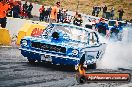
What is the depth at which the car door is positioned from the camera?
1168 centimetres

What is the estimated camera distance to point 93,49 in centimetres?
1209

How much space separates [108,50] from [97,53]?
3888 mm

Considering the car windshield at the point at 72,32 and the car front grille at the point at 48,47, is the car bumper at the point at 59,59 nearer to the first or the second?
the car front grille at the point at 48,47

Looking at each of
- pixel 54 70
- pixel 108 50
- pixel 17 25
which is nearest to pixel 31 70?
pixel 54 70

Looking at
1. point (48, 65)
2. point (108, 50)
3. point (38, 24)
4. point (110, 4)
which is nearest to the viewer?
point (48, 65)

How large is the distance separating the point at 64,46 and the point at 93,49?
1.45 m

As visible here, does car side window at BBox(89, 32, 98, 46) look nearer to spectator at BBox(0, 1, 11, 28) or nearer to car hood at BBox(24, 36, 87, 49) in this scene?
car hood at BBox(24, 36, 87, 49)

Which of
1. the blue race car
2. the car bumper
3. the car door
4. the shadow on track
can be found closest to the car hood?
the blue race car

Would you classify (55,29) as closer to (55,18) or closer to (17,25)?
(17,25)

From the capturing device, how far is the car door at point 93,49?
38.3 ft

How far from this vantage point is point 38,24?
19797mm

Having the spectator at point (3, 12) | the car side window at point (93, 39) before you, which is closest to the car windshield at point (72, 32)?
the car side window at point (93, 39)

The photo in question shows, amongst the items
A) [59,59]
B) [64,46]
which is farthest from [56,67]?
[64,46]

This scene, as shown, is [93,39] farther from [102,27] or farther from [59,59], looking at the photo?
[102,27]
